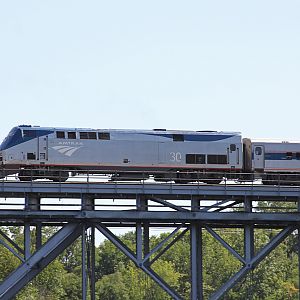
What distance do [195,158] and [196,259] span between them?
15023 millimetres

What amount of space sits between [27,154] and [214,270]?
2778 inches

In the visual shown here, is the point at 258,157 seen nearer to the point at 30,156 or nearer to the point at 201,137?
the point at 201,137

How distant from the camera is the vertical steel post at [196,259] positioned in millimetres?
58781

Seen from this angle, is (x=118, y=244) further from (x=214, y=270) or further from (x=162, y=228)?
(x=214, y=270)

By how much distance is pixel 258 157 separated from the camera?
75.0 meters

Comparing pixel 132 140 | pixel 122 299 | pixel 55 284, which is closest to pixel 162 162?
pixel 132 140

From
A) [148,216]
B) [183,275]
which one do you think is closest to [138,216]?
[148,216]

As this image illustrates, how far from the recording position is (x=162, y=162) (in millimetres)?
72750

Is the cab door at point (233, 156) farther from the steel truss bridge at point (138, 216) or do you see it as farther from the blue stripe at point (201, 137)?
the steel truss bridge at point (138, 216)

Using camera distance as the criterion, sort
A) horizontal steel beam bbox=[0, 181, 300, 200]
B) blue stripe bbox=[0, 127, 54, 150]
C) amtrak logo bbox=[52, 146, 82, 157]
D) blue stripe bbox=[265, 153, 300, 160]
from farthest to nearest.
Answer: blue stripe bbox=[265, 153, 300, 160] < blue stripe bbox=[0, 127, 54, 150] < amtrak logo bbox=[52, 146, 82, 157] < horizontal steel beam bbox=[0, 181, 300, 200]

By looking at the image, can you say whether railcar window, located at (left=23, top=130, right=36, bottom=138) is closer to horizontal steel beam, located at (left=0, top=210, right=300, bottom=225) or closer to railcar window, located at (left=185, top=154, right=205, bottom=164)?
railcar window, located at (left=185, top=154, right=205, bottom=164)

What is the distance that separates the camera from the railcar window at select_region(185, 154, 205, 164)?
2884 inches

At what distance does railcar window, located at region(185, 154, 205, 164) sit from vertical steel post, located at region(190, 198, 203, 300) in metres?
12.5

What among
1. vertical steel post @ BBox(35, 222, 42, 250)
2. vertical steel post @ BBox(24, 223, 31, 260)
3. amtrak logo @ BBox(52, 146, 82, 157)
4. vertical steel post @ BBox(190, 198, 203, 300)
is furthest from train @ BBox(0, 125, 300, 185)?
vertical steel post @ BBox(24, 223, 31, 260)
